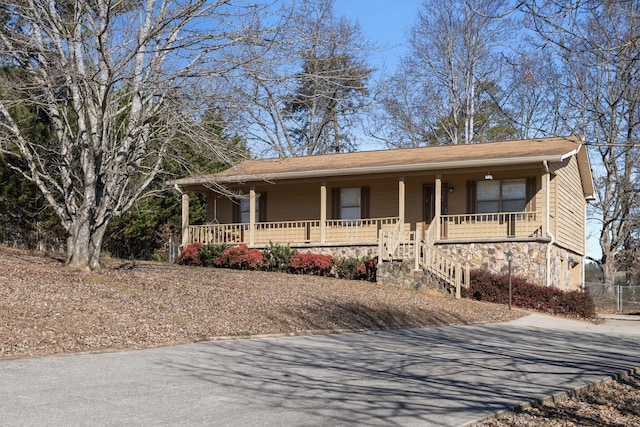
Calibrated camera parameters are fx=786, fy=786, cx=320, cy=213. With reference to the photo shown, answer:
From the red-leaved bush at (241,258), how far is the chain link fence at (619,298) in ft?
46.8

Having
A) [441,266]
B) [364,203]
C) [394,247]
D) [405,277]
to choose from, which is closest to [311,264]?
[394,247]

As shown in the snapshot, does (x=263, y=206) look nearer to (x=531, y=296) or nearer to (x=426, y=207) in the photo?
(x=426, y=207)

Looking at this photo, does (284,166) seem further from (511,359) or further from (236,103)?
(511,359)

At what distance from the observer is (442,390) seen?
330 inches

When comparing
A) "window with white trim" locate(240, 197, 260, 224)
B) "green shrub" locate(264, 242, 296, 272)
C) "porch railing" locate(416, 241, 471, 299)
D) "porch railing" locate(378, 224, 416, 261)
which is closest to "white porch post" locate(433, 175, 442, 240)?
"porch railing" locate(378, 224, 416, 261)

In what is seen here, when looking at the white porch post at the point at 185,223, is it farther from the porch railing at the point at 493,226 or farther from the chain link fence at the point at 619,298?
the chain link fence at the point at 619,298

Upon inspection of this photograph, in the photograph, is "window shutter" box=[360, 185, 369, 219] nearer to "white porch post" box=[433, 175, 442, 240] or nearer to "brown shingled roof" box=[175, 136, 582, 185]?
"brown shingled roof" box=[175, 136, 582, 185]

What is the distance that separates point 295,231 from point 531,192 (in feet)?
27.2

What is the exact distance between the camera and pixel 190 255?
26.8m

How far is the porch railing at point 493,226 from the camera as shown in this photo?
24484 mm

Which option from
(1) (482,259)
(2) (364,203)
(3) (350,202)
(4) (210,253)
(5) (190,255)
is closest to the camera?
(1) (482,259)

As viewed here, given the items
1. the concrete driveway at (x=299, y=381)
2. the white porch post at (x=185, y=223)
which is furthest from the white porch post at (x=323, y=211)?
the concrete driveway at (x=299, y=381)

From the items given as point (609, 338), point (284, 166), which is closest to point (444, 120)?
point (284, 166)

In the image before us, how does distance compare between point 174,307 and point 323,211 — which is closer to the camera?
point 174,307
